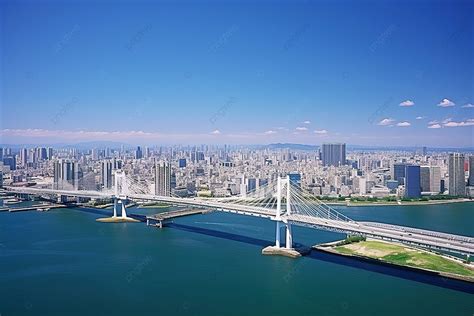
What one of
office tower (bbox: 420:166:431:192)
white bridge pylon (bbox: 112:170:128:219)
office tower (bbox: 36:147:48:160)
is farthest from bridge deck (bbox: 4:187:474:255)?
office tower (bbox: 36:147:48:160)

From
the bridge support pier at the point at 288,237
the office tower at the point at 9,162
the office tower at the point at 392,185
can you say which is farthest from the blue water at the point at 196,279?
the office tower at the point at 9,162

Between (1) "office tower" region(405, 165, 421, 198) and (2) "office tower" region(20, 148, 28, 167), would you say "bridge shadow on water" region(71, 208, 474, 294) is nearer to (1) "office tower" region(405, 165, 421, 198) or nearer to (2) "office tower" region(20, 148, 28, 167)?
(1) "office tower" region(405, 165, 421, 198)

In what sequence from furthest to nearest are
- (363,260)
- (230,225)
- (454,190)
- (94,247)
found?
(454,190), (230,225), (94,247), (363,260)

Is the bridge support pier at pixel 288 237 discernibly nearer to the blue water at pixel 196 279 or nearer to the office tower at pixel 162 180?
the blue water at pixel 196 279

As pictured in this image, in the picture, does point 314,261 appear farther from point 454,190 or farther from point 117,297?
point 454,190

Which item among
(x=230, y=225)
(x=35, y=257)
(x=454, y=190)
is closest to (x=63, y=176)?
(x=230, y=225)
